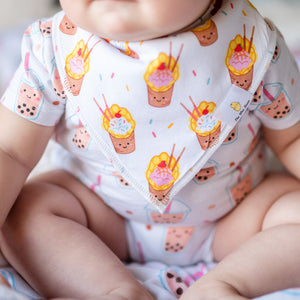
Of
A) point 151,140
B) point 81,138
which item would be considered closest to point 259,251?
point 151,140

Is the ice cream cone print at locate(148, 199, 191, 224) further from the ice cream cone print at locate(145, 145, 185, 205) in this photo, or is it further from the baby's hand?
the baby's hand

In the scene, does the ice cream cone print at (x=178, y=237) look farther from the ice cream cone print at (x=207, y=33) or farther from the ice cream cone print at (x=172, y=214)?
the ice cream cone print at (x=207, y=33)

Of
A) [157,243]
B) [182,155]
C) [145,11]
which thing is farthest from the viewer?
[157,243]

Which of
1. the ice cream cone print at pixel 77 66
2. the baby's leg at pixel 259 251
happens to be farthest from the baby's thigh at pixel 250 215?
the ice cream cone print at pixel 77 66

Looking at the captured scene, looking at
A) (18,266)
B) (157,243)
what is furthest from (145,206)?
(18,266)

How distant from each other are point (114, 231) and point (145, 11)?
37 centimetres

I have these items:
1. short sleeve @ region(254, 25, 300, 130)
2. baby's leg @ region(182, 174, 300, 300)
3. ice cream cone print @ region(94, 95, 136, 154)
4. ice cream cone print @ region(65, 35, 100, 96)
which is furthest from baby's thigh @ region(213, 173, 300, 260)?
ice cream cone print @ region(65, 35, 100, 96)

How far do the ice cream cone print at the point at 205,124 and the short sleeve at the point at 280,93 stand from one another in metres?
0.08

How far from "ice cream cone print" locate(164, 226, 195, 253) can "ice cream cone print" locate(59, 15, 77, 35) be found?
34 centimetres

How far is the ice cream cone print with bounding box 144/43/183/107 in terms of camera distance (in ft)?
2.08

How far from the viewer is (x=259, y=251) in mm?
626

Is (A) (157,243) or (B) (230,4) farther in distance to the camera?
(A) (157,243)

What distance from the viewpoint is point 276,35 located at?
712 mm

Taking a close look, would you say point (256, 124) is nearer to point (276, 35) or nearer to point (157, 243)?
point (276, 35)
